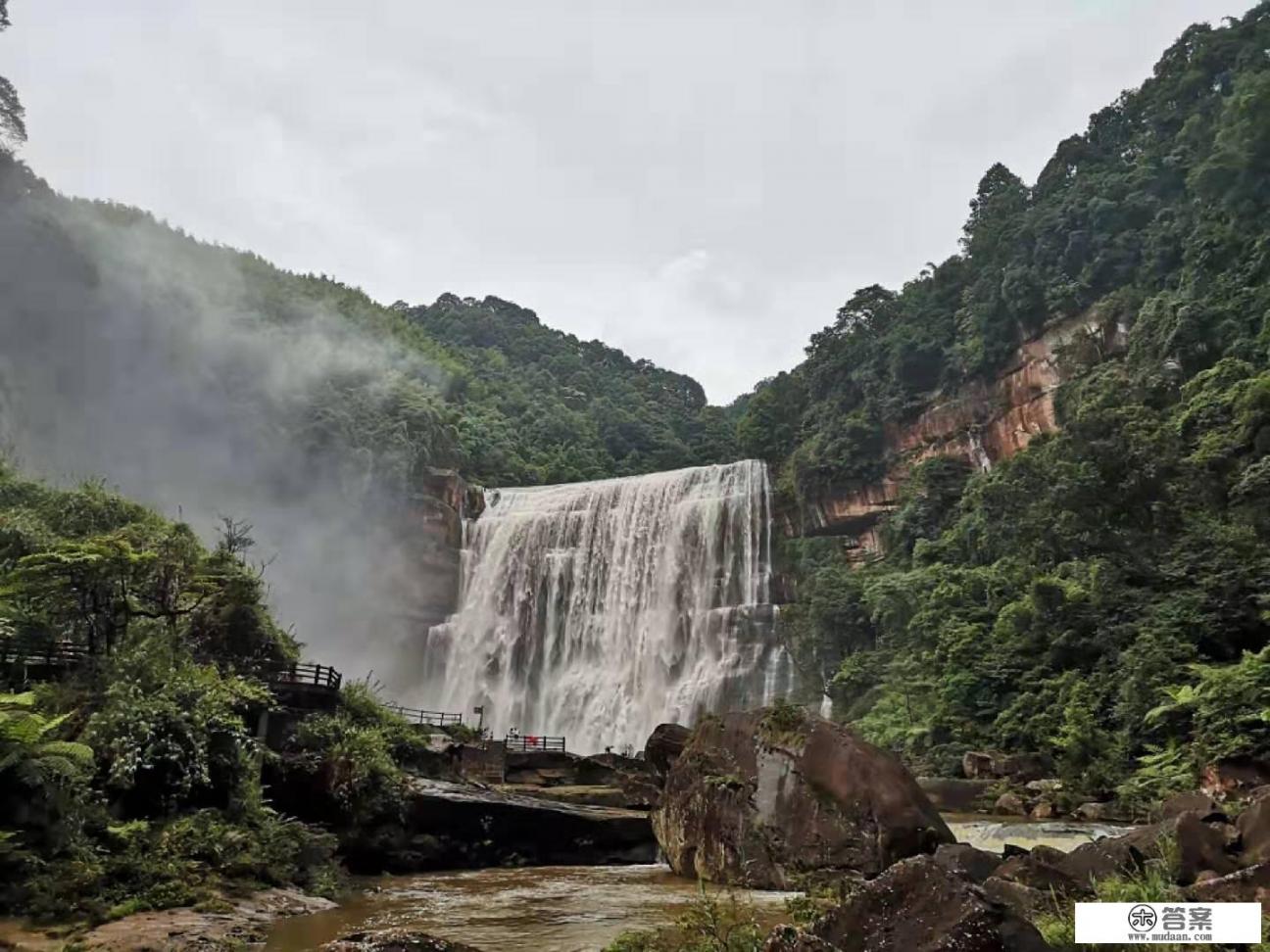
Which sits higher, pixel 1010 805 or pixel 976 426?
pixel 976 426

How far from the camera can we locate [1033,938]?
421 centimetres

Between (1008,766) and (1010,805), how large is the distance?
143 inches

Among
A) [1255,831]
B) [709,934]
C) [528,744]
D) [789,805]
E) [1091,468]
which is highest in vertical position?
[1091,468]

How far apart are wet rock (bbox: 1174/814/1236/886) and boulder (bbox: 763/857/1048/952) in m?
3.11

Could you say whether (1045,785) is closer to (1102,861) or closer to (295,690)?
(1102,861)

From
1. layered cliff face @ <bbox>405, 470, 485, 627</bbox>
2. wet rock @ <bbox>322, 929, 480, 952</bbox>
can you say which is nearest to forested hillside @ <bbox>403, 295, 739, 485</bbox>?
layered cliff face @ <bbox>405, 470, 485, 627</bbox>

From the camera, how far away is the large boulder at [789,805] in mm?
9914

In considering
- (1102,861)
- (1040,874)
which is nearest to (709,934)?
(1040,874)

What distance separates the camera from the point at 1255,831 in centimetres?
667

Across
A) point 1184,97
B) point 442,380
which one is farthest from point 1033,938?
point 442,380

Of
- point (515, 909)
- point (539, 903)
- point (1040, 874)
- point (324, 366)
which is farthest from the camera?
point (324, 366)

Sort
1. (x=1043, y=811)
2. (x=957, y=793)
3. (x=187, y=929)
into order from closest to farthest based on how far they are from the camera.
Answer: (x=187, y=929)
(x=1043, y=811)
(x=957, y=793)

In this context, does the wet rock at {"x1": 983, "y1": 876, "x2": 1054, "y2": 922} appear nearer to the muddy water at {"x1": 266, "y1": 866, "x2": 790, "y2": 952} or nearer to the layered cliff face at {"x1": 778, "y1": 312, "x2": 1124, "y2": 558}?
the muddy water at {"x1": 266, "y1": 866, "x2": 790, "y2": 952}

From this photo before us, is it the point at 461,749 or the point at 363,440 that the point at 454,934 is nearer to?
the point at 461,749
